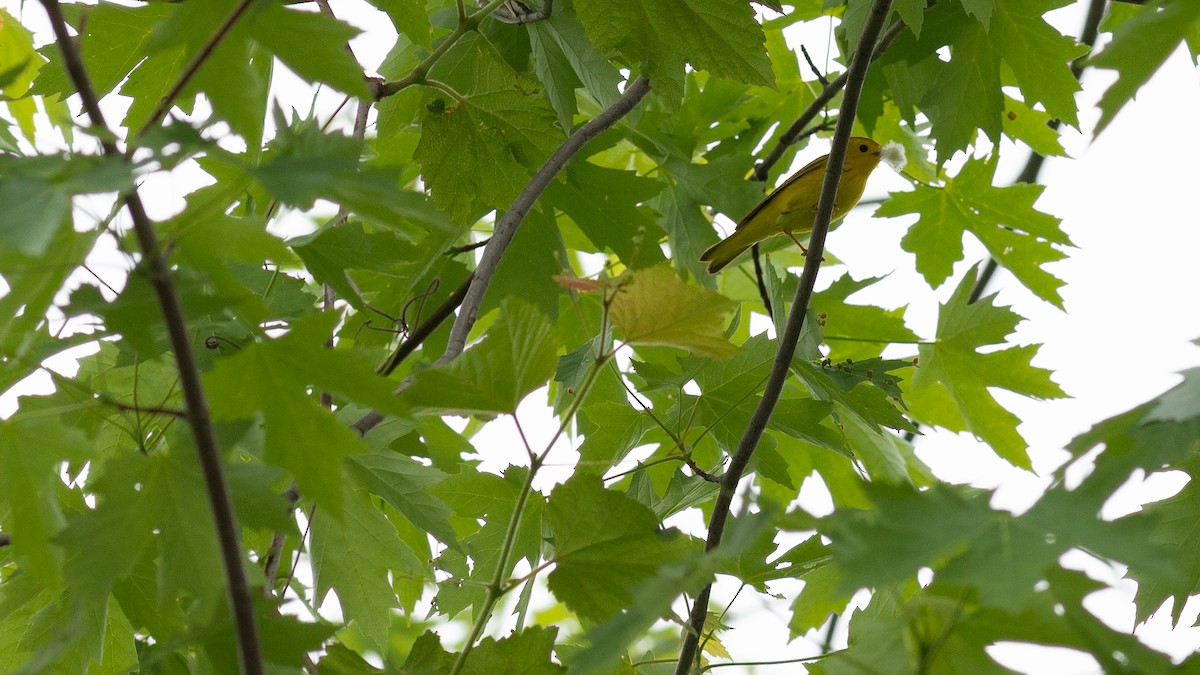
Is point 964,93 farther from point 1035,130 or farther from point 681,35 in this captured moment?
point 681,35

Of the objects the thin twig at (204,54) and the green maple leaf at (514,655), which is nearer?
the thin twig at (204,54)

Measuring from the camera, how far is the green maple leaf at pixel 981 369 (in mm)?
2084

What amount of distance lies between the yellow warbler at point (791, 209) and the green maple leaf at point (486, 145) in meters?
0.71

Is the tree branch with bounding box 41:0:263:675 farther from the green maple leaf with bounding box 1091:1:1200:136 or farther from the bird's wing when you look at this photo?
the bird's wing

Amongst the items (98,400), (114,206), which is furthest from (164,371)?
(114,206)

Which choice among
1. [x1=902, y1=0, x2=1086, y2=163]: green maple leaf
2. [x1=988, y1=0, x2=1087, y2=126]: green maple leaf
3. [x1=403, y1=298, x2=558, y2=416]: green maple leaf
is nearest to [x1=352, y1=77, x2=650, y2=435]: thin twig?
[x1=403, y1=298, x2=558, y2=416]: green maple leaf

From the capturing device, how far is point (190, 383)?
2.60ft

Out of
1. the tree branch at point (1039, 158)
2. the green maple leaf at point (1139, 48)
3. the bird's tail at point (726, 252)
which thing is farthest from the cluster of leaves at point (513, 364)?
the tree branch at point (1039, 158)

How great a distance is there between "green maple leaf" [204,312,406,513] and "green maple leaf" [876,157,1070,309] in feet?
6.37

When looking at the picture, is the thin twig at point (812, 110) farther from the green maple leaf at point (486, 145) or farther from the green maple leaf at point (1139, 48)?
the green maple leaf at point (1139, 48)

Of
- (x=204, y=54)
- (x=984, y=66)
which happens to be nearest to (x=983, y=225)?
(x=984, y=66)

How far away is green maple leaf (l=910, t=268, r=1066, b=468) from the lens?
6.84ft

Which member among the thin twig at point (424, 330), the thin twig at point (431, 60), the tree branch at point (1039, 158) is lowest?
the thin twig at point (424, 330)

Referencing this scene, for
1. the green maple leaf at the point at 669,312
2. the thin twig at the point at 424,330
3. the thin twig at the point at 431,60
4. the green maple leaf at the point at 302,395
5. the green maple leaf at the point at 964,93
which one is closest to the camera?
the green maple leaf at the point at 302,395
